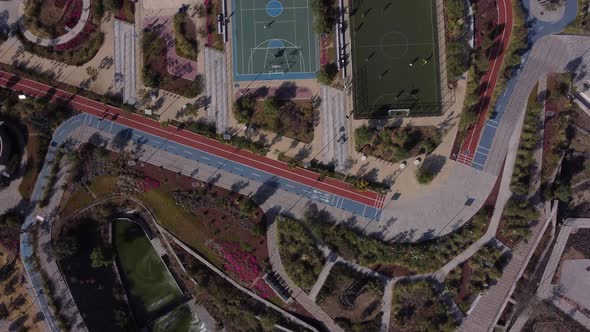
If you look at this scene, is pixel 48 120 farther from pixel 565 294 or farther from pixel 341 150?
pixel 565 294

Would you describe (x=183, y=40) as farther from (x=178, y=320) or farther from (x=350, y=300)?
(x=350, y=300)

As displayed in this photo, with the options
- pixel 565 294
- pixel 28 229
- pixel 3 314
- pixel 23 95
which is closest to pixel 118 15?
pixel 23 95

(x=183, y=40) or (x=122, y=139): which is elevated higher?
(x=183, y=40)

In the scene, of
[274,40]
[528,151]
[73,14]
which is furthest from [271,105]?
[528,151]

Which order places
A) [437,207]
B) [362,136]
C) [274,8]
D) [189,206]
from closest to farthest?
[362,136] → [189,206] → [437,207] → [274,8]

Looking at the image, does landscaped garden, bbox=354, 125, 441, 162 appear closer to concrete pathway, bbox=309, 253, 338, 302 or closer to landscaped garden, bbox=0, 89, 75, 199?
concrete pathway, bbox=309, 253, 338, 302

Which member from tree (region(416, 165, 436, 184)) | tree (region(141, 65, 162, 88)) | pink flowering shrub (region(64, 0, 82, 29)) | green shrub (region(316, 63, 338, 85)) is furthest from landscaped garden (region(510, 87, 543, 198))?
pink flowering shrub (region(64, 0, 82, 29))
